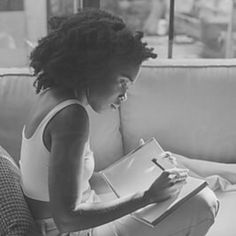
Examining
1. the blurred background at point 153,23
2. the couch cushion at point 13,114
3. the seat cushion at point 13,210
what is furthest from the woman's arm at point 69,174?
the blurred background at point 153,23

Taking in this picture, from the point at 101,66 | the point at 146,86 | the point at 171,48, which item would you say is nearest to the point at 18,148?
the point at 146,86

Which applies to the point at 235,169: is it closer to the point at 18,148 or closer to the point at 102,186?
the point at 102,186

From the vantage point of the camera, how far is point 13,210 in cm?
133

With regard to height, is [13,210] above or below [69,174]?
→ below

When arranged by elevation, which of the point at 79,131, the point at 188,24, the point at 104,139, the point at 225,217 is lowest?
the point at 225,217

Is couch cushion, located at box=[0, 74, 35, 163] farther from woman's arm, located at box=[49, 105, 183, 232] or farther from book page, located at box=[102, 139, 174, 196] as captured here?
woman's arm, located at box=[49, 105, 183, 232]

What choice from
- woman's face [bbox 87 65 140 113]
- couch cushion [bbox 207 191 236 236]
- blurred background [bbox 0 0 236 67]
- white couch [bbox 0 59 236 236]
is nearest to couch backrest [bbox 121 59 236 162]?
white couch [bbox 0 59 236 236]

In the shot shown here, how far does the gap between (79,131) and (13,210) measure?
0.31m

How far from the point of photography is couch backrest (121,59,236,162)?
6.50 ft

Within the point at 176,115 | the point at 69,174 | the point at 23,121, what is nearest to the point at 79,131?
the point at 69,174

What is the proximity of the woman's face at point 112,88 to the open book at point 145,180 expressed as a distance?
276 mm

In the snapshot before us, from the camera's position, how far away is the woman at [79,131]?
3.94ft

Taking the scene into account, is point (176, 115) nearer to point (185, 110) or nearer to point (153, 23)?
point (185, 110)

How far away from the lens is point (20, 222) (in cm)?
131
